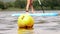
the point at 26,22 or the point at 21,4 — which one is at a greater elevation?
the point at 26,22

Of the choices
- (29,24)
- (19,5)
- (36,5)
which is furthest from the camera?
(19,5)

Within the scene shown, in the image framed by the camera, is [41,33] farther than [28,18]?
No

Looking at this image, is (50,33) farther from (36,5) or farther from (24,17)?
(36,5)

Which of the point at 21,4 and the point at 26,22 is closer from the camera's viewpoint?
the point at 26,22

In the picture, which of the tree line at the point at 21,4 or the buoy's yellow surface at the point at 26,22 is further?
the tree line at the point at 21,4

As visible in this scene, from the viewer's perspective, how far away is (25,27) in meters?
9.20

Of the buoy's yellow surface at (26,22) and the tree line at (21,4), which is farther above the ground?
the buoy's yellow surface at (26,22)

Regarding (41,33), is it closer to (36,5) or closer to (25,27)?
(25,27)

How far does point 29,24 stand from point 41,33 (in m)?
1.26

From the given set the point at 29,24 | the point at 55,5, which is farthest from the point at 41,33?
the point at 55,5

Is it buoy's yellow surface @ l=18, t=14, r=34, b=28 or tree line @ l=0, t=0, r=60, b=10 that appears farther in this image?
tree line @ l=0, t=0, r=60, b=10

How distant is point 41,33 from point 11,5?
16.8 metres

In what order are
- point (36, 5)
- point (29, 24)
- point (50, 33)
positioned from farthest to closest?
point (36, 5)
point (29, 24)
point (50, 33)

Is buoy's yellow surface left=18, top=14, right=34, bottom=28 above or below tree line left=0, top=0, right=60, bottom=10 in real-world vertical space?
above
